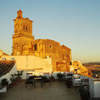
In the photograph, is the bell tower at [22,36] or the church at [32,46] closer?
the church at [32,46]

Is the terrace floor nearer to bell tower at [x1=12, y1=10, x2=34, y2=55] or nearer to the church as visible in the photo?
the church

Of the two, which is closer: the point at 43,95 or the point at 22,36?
the point at 43,95

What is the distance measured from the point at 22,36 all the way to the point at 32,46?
626cm

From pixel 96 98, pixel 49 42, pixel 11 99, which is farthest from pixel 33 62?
pixel 49 42

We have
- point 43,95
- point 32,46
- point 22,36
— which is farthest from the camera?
point 22,36

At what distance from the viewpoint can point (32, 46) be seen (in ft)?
202

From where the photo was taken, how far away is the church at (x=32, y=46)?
5925 cm

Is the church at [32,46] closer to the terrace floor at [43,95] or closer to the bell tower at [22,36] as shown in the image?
the bell tower at [22,36]

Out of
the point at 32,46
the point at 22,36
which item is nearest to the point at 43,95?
the point at 32,46

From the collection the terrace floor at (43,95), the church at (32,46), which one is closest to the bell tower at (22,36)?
the church at (32,46)

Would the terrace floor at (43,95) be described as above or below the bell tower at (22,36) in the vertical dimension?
below

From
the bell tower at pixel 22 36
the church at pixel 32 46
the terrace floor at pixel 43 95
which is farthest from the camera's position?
the bell tower at pixel 22 36

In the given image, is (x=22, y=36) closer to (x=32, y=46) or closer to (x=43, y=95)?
(x=32, y=46)

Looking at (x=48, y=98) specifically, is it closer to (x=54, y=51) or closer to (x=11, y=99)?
(x=11, y=99)
